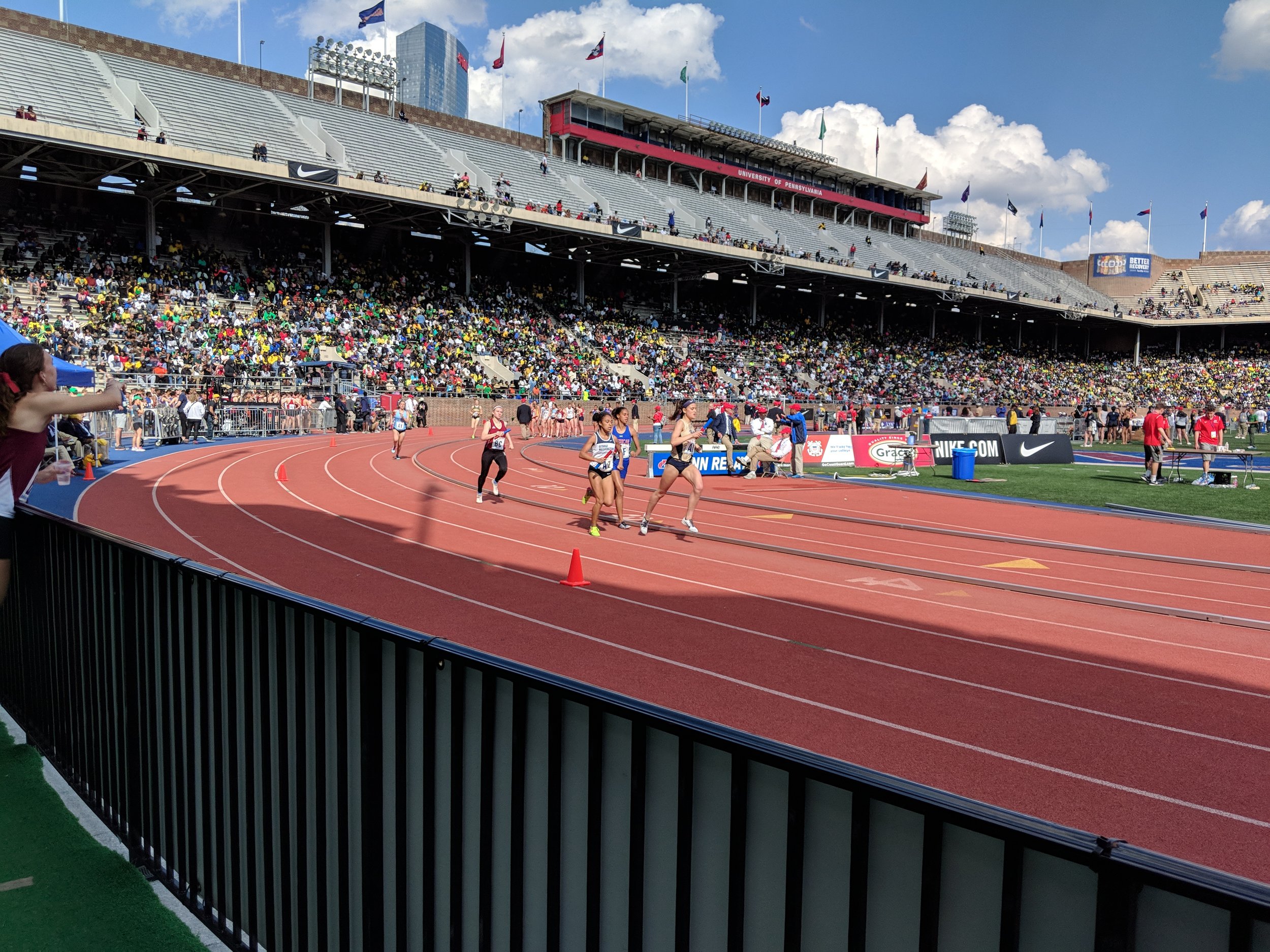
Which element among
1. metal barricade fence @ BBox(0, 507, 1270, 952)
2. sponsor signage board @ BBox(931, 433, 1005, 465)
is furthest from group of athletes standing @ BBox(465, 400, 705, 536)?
sponsor signage board @ BBox(931, 433, 1005, 465)

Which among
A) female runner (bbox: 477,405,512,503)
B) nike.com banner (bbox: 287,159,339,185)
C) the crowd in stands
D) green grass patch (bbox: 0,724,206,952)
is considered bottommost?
green grass patch (bbox: 0,724,206,952)

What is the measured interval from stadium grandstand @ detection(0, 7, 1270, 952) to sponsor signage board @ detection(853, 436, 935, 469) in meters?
0.11

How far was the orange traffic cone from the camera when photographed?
1034 cm

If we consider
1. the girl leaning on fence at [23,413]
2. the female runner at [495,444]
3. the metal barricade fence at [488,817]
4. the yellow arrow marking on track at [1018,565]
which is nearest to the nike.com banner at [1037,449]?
the yellow arrow marking on track at [1018,565]

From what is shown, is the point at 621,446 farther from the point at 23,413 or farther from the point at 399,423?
the point at 399,423

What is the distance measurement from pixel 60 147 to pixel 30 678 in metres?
36.5

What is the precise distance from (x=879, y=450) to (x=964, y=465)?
2756 millimetres

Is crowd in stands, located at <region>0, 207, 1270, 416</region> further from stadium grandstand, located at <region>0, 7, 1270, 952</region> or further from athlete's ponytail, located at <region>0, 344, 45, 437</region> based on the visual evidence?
athlete's ponytail, located at <region>0, 344, 45, 437</region>

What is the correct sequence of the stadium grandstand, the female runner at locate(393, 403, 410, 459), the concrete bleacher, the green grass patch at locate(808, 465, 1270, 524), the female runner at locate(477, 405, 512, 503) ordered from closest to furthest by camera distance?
the stadium grandstand < the female runner at locate(477, 405, 512, 503) < the green grass patch at locate(808, 465, 1270, 524) < the female runner at locate(393, 403, 410, 459) < the concrete bleacher

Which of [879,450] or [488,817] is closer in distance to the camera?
[488,817]

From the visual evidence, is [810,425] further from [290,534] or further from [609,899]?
[609,899]

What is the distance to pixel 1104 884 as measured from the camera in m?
1.39

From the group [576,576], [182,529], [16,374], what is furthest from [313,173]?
[16,374]

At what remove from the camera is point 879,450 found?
2542 centimetres
